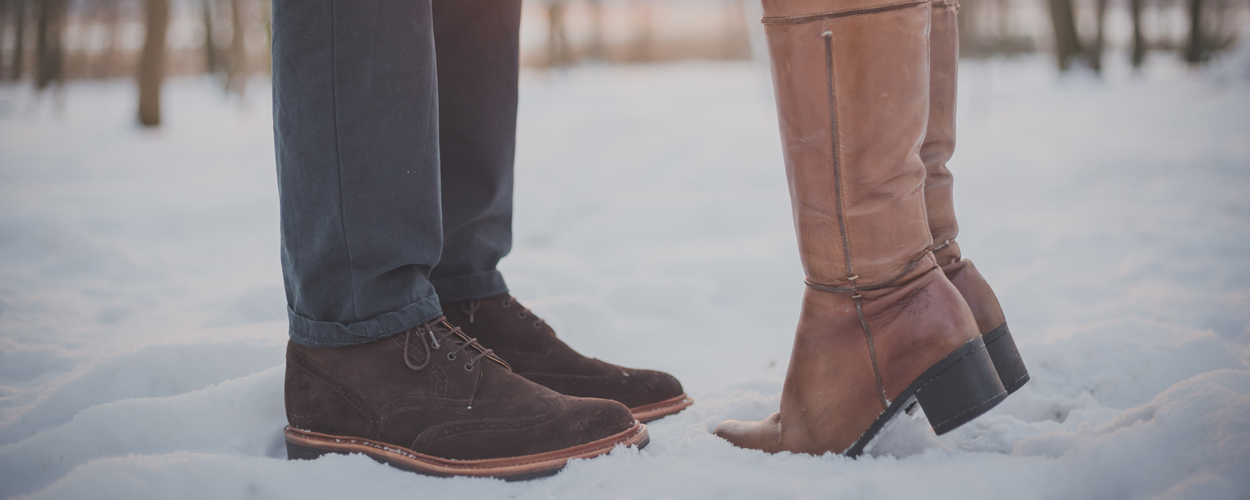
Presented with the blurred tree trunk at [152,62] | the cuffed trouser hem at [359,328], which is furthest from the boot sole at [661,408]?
the blurred tree trunk at [152,62]

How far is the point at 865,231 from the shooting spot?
89cm

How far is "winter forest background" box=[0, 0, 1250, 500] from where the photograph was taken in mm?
883

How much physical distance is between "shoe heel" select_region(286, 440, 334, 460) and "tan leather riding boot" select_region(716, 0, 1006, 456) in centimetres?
69

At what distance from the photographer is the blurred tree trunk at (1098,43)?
8.62 m

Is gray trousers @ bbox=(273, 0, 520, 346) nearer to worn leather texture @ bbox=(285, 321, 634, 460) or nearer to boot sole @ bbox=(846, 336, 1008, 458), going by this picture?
worn leather texture @ bbox=(285, 321, 634, 460)

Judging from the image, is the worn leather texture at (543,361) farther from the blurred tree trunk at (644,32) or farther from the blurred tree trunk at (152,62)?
the blurred tree trunk at (644,32)

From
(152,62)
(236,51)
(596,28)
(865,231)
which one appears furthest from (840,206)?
(596,28)

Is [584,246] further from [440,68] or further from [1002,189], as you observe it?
[1002,189]

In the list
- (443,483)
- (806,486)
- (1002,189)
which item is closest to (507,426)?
(443,483)

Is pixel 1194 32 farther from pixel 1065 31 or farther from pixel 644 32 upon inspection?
pixel 644 32

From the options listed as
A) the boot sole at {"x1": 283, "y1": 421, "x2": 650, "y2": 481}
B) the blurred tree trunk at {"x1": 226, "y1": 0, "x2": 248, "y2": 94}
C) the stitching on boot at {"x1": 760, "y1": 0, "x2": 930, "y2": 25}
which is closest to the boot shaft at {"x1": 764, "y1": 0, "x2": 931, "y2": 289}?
the stitching on boot at {"x1": 760, "y1": 0, "x2": 930, "y2": 25}

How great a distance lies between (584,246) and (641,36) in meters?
25.8

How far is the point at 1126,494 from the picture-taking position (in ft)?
2.69

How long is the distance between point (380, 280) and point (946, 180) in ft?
2.89
